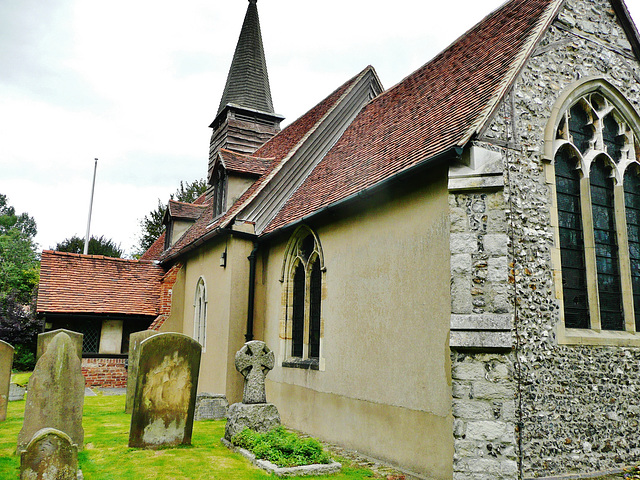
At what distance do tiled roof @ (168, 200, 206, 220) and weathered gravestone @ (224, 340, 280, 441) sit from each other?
1179 centimetres

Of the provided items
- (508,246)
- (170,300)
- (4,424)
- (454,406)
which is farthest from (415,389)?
(170,300)

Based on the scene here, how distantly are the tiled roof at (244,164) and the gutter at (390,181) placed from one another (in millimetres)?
3767

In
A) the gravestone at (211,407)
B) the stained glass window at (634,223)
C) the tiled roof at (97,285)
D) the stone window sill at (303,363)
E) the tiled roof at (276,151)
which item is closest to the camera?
the stained glass window at (634,223)

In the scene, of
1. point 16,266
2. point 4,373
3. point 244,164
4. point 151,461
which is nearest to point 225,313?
point 244,164

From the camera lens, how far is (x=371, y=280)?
873cm

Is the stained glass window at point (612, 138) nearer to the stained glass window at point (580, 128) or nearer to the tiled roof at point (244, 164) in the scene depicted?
the stained glass window at point (580, 128)

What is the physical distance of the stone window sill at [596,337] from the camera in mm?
6984

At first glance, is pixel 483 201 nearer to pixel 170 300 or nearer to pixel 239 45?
pixel 170 300

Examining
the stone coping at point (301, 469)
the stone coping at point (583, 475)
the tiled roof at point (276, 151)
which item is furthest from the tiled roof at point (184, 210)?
the stone coping at point (583, 475)

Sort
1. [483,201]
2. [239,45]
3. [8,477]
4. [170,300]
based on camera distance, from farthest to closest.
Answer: [239,45] < [170,300] < [483,201] < [8,477]

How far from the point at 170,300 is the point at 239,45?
466 inches

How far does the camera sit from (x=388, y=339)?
8.12 meters

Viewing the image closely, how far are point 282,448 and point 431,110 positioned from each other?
6740 mm

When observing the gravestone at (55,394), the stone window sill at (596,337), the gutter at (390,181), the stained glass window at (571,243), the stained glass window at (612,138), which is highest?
the stained glass window at (612,138)
